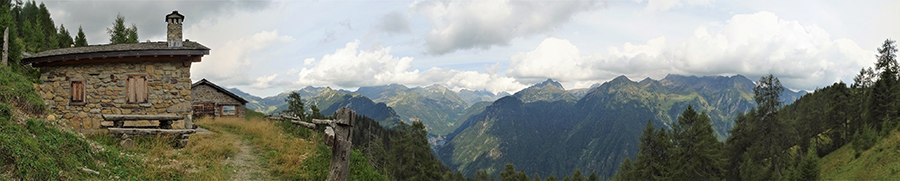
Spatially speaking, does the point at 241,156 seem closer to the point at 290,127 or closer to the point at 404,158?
the point at 290,127

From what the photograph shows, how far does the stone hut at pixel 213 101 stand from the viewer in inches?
1454

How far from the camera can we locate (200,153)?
442 inches

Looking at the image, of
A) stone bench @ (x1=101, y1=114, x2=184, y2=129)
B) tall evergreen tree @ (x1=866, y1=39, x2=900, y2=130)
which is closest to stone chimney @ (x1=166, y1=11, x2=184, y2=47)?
stone bench @ (x1=101, y1=114, x2=184, y2=129)

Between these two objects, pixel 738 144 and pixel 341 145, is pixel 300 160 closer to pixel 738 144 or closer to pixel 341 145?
pixel 341 145

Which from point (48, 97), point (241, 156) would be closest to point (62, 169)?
point (241, 156)

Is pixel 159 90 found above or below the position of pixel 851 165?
above

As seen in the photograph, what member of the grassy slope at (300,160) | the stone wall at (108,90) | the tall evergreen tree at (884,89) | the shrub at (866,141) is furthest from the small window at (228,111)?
the tall evergreen tree at (884,89)

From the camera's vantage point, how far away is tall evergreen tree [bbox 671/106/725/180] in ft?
126

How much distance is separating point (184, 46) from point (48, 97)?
19.4 feet

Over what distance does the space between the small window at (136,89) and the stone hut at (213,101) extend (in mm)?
22059

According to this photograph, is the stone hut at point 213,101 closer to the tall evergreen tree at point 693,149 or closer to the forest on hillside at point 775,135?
the forest on hillside at point 775,135

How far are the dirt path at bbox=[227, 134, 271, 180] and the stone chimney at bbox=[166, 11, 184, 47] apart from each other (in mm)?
8706

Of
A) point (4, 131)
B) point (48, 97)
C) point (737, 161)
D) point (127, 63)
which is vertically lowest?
point (737, 161)

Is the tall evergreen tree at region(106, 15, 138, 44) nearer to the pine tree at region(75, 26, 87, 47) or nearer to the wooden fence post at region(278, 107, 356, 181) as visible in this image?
the pine tree at region(75, 26, 87, 47)
